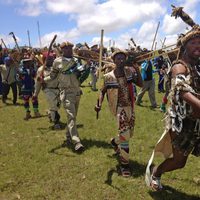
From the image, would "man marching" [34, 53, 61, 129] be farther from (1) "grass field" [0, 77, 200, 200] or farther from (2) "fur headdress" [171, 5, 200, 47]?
(2) "fur headdress" [171, 5, 200, 47]

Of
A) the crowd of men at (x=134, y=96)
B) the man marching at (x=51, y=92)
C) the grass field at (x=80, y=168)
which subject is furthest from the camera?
the man marching at (x=51, y=92)

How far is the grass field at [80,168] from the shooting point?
6.01m

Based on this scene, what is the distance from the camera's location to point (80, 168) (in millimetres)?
7168

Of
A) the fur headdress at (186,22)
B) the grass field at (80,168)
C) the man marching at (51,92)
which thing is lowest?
the grass field at (80,168)

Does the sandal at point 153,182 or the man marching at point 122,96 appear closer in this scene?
the sandal at point 153,182

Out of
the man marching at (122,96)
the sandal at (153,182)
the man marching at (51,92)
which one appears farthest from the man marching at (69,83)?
the sandal at (153,182)

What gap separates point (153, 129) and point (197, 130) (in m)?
5.35

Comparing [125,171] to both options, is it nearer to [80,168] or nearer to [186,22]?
[80,168]

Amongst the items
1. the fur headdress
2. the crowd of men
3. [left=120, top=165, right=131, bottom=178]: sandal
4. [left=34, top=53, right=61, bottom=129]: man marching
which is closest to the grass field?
[left=120, top=165, right=131, bottom=178]: sandal

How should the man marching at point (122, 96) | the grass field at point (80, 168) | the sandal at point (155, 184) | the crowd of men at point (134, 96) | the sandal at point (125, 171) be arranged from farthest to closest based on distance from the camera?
the man marching at point (122, 96)
the sandal at point (125, 171)
the grass field at point (80, 168)
the sandal at point (155, 184)
the crowd of men at point (134, 96)

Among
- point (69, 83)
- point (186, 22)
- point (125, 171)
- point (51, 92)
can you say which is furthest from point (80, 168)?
point (51, 92)

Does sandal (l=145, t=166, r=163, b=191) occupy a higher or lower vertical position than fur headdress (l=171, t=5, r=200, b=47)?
lower

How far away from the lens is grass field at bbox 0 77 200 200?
6012mm

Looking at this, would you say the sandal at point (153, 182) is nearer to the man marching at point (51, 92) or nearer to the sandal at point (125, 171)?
the sandal at point (125, 171)
